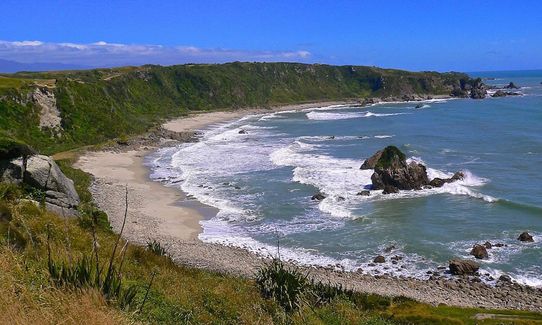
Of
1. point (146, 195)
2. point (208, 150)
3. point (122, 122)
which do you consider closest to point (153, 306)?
point (146, 195)

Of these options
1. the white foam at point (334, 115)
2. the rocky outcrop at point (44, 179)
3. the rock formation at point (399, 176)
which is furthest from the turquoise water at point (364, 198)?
the white foam at point (334, 115)

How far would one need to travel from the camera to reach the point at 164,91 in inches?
4437

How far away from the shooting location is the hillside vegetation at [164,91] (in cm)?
5506

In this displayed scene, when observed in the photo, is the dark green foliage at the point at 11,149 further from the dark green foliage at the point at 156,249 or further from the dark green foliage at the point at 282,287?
the dark green foliage at the point at 282,287

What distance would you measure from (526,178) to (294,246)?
933 inches

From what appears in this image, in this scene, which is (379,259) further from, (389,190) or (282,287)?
(389,190)

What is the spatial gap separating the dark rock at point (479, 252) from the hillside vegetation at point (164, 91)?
32.1m

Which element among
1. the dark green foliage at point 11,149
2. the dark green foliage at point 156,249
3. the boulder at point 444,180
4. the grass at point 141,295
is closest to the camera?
the grass at point 141,295

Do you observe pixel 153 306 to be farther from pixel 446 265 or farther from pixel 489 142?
pixel 489 142

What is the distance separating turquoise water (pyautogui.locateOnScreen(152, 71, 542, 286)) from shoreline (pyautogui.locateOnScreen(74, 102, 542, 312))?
1.07m

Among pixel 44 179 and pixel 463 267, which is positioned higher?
pixel 44 179

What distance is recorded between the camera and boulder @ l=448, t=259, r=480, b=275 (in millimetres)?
22797

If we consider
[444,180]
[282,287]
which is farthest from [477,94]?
[282,287]

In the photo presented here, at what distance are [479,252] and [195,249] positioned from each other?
45.1 feet
